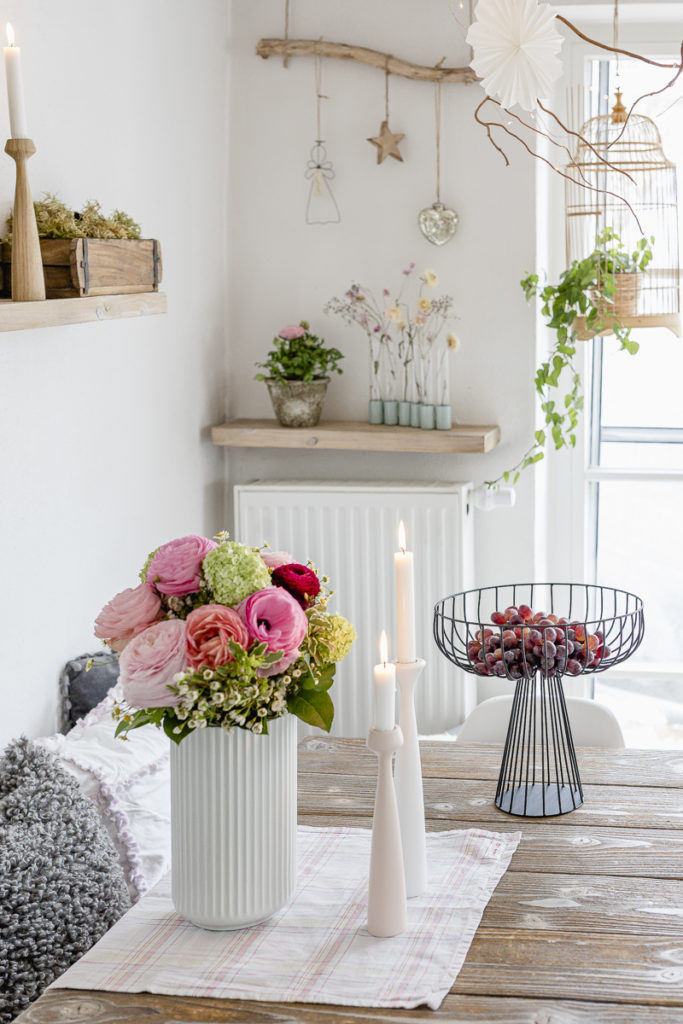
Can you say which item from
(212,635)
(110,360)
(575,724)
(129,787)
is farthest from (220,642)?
(110,360)

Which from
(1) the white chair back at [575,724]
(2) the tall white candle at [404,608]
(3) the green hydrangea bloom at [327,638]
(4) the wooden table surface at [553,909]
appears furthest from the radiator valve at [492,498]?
(3) the green hydrangea bloom at [327,638]

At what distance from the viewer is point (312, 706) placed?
1.17 metres

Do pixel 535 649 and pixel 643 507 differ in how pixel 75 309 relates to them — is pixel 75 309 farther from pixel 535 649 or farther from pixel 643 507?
pixel 643 507

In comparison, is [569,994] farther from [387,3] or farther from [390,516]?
[387,3]

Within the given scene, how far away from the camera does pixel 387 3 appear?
2.83 metres

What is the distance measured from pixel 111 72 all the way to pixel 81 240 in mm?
671

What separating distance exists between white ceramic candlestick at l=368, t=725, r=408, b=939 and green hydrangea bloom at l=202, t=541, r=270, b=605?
7.7 inches

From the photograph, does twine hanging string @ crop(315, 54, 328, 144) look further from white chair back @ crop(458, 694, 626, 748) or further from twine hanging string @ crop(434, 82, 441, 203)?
white chair back @ crop(458, 694, 626, 748)

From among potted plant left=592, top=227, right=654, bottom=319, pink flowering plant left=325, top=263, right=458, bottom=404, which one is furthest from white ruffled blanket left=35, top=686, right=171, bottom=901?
potted plant left=592, top=227, right=654, bottom=319

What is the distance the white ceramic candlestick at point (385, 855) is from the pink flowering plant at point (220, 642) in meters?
0.06

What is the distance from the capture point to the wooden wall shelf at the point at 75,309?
5.23 feet

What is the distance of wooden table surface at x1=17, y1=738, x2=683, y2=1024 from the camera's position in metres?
1.06

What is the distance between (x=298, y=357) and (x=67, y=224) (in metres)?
1.05

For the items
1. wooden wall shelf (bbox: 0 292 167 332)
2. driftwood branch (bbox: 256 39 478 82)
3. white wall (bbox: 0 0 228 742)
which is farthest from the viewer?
driftwood branch (bbox: 256 39 478 82)
